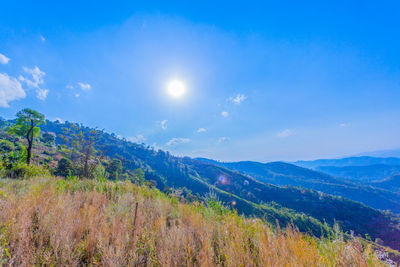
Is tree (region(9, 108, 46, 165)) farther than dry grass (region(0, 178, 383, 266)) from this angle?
Yes

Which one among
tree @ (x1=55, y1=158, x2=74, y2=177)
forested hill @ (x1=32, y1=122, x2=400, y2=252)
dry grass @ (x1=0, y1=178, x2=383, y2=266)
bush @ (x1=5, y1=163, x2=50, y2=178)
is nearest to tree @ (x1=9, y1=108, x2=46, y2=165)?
tree @ (x1=55, y1=158, x2=74, y2=177)

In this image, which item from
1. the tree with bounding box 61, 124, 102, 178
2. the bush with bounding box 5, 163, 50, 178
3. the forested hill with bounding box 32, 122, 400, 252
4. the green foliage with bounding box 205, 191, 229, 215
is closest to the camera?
the green foliage with bounding box 205, 191, 229, 215

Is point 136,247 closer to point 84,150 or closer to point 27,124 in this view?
point 84,150

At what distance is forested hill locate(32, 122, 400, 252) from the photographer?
73.3 metres

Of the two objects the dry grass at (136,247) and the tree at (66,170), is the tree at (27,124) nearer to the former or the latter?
the tree at (66,170)

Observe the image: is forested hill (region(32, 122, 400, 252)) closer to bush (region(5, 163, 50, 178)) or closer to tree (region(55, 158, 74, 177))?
tree (region(55, 158, 74, 177))

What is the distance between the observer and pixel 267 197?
114m

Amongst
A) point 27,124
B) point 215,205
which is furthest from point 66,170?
point 215,205

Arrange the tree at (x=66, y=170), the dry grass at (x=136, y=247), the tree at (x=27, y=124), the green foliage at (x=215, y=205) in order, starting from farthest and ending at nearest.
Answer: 1. the tree at (x=27, y=124)
2. the tree at (x=66, y=170)
3. the green foliage at (x=215, y=205)
4. the dry grass at (x=136, y=247)

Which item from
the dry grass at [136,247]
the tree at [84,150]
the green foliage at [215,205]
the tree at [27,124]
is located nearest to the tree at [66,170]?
the tree at [84,150]

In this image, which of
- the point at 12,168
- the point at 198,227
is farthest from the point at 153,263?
the point at 12,168

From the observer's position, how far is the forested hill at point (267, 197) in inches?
2886

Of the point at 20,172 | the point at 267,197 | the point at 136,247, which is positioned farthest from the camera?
the point at 267,197

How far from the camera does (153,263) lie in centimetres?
170
